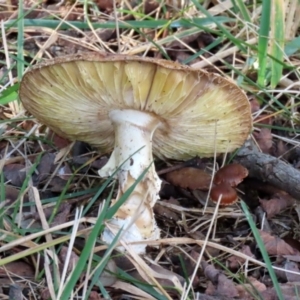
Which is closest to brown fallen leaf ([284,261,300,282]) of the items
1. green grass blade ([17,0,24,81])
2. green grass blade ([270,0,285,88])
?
green grass blade ([270,0,285,88])

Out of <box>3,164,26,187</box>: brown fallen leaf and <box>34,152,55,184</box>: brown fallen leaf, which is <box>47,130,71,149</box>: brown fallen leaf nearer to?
<box>34,152,55,184</box>: brown fallen leaf

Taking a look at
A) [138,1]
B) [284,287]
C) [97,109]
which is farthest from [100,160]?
[138,1]

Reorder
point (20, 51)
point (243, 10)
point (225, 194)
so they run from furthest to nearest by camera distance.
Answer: point (243, 10)
point (20, 51)
point (225, 194)

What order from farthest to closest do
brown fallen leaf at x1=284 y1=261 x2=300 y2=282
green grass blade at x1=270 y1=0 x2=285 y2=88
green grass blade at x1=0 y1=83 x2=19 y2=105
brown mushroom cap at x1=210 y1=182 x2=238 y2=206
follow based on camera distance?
green grass blade at x1=270 y1=0 x2=285 y2=88
green grass blade at x1=0 y1=83 x2=19 y2=105
brown mushroom cap at x1=210 y1=182 x2=238 y2=206
brown fallen leaf at x1=284 y1=261 x2=300 y2=282

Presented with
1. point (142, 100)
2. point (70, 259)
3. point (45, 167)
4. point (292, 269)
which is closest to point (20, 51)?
point (45, 167)

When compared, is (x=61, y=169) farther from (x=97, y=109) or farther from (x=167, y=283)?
(x=167, y=283)

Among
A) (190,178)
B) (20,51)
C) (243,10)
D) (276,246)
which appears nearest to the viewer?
(276,246)

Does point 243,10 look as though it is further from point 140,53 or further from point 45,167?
point 45,167
